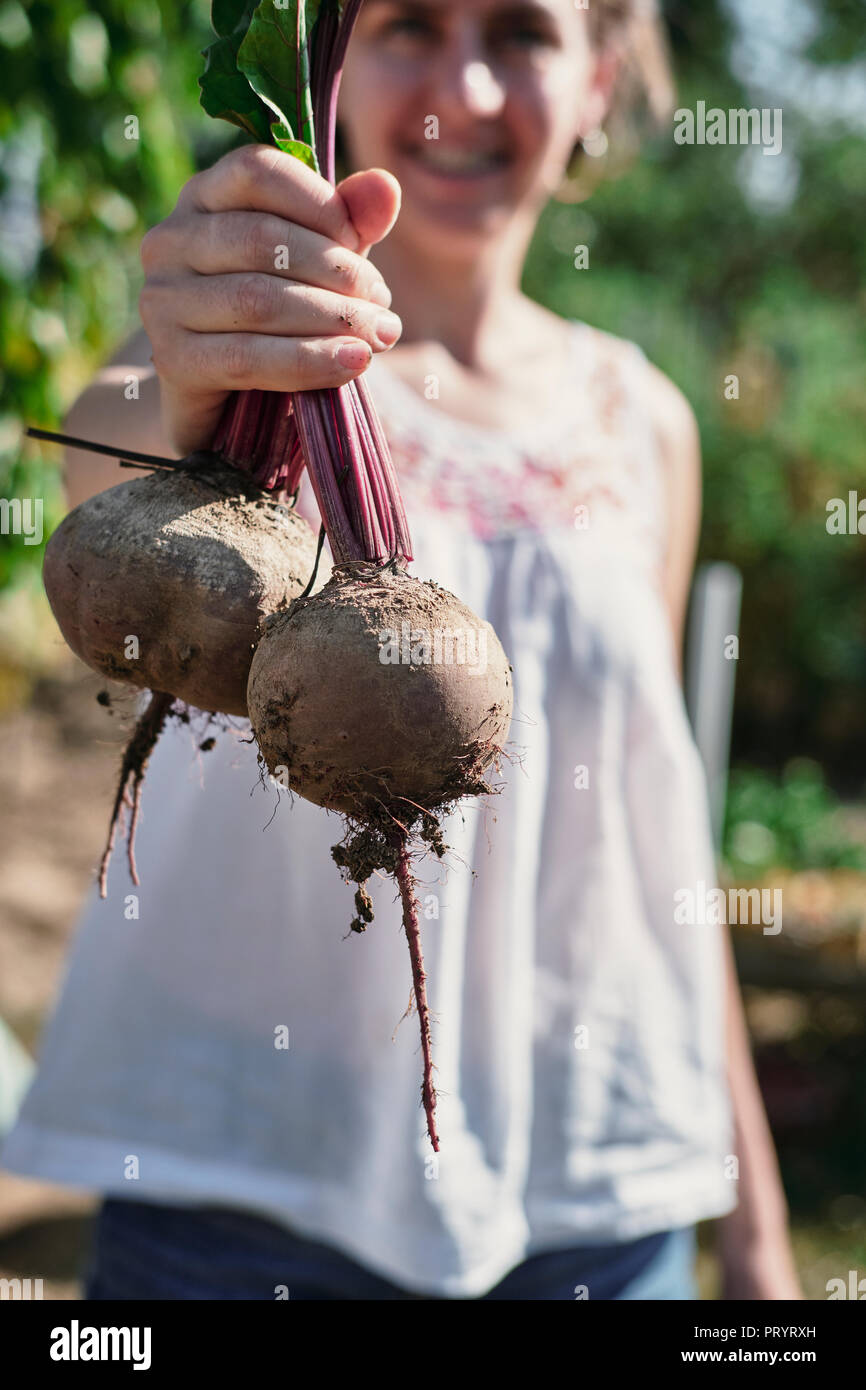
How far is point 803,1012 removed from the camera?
4.66 meters

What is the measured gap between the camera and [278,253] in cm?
87

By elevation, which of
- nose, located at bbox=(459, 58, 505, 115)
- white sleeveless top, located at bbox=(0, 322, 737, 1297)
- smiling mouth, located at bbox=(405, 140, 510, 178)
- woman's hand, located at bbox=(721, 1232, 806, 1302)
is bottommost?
woman's hand, located at bbox=(721, 1232, 806, 1302)

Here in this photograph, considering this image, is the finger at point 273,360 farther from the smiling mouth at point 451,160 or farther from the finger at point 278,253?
the smiling mouth at point 451,160

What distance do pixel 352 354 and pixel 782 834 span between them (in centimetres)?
470

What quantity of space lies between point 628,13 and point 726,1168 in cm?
187

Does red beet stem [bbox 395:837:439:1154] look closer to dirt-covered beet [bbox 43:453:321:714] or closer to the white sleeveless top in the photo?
dirt-covered beet [bbox 43:453:321:714]

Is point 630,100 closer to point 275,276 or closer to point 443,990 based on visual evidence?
point 275,276

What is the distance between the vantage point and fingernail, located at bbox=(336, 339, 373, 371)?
0.87m

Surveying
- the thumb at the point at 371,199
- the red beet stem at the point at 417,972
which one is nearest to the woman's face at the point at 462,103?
the thumb at the point at 371,199

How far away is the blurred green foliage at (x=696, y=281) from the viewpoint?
2463mm

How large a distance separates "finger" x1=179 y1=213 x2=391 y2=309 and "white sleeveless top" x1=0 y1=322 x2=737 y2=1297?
606mm

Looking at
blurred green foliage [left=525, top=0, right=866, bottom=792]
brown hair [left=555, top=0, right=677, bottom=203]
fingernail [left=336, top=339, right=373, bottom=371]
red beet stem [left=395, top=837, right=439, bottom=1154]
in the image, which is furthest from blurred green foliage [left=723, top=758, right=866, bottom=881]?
fingernail [left=336, top=339, right=373, bottom=371]

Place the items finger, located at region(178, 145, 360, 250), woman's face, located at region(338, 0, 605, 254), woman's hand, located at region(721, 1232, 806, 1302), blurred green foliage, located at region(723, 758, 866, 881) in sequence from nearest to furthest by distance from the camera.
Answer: finger, located at region(178, 145, 360, 250), woman's face, located at region(338, 0, 605, 254), woman's hand, located at region(721, 1232, 806, 1302), blurred green foliage, located at region(723, 758, 866, 881)

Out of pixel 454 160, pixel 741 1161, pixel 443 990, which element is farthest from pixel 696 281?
pixel 443 990
